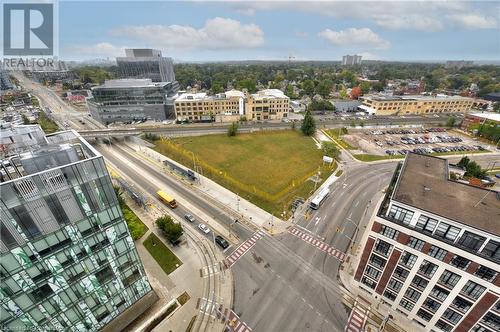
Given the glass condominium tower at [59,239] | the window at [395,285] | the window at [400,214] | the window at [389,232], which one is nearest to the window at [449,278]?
the window at [395,285]

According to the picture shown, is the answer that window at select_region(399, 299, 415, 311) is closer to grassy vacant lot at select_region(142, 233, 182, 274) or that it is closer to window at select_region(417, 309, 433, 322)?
window at select_region(417, 309, 433, 322)

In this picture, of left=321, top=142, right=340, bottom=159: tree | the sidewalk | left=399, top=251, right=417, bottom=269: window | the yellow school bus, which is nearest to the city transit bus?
the sidewalk

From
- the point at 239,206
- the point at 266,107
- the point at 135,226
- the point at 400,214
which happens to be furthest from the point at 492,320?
the point at 266,107

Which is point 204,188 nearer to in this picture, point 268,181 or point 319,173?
point 268,181

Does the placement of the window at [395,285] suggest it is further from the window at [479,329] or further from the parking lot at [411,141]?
the parking lot at [411,141]

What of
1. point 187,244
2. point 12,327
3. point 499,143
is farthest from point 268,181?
point 499,143

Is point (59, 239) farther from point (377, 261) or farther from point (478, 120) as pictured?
point (478, 120)
